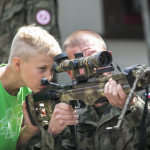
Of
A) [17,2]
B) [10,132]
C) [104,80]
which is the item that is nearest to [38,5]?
[17,2]

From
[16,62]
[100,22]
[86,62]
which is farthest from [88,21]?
[86,62]

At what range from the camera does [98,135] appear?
2.06m

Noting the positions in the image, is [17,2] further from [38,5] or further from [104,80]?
[104,80]

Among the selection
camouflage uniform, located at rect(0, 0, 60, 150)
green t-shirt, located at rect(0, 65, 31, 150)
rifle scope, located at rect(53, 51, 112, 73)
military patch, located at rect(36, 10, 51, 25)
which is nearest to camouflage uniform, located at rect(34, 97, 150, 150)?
green t-shirt, located at rect(0, 65, 31, 150)

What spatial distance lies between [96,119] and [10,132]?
0.71 m

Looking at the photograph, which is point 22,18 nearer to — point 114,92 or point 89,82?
point 89,82

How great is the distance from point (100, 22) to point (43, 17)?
2299 millimetres

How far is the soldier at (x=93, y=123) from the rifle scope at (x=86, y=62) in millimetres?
149

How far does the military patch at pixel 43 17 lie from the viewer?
3.43 metres

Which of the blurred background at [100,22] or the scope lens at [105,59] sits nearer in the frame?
the scope lens at [105,59]

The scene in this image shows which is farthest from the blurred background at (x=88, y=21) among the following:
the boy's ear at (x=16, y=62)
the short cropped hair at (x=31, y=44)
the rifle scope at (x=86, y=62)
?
the rifle scope at (x=86, y=62)

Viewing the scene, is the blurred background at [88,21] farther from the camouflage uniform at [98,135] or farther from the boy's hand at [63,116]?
the boy's hand at [63,116]

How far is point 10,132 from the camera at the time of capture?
2.28 meters

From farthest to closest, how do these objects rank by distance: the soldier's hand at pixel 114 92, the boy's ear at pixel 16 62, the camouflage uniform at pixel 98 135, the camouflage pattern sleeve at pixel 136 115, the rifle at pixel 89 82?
the boy's ear at pixel 16 62 → the camouflage uniform at pixel 98 135 → the camouflage pattern sleeve at pixel 136 115 → the soldier's hand at pixel 114 92 → the rifle at pixel 89 82
